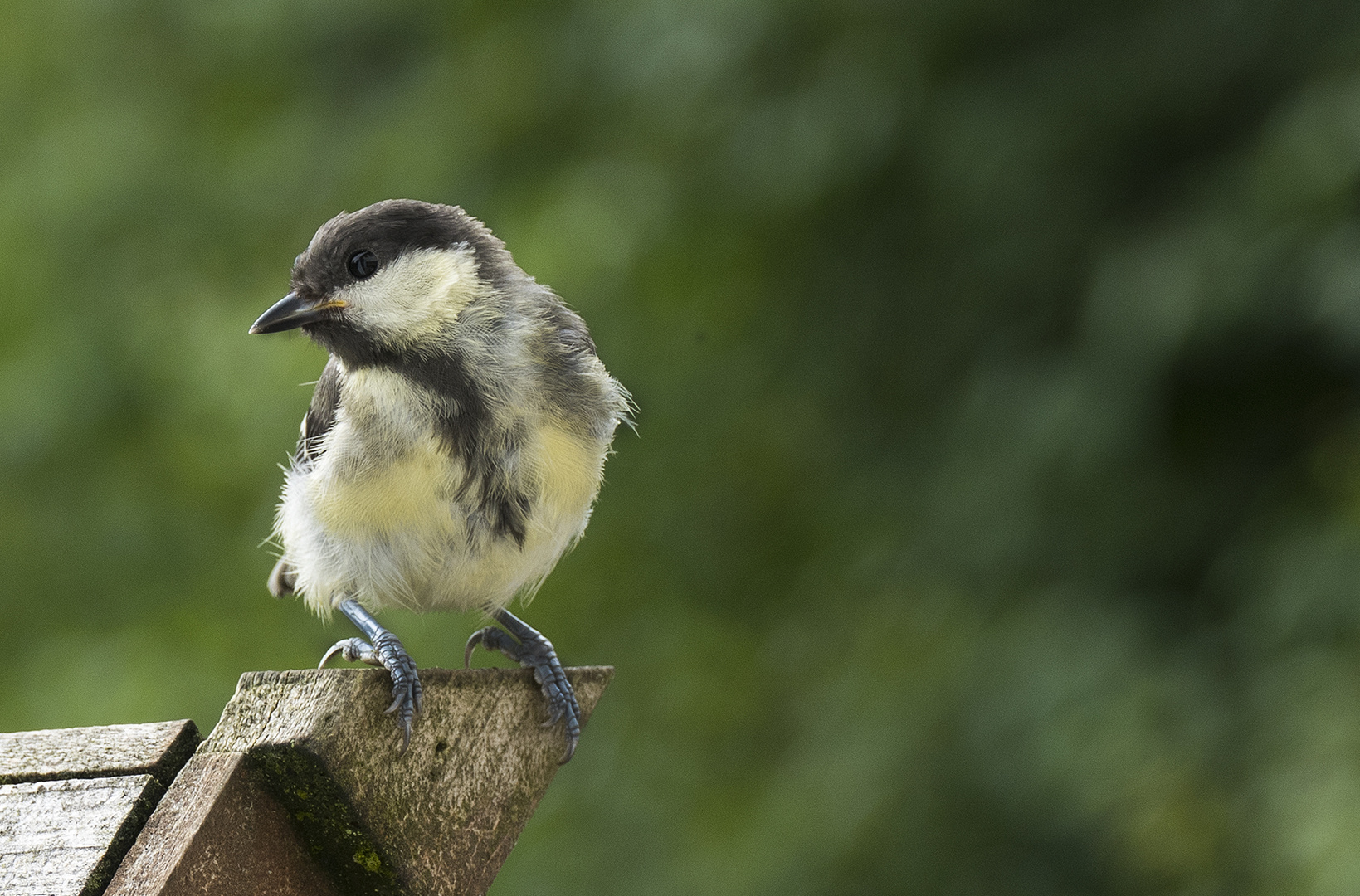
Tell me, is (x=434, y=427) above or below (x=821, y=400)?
below

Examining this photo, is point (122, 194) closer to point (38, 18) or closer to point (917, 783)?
point (38, 18)

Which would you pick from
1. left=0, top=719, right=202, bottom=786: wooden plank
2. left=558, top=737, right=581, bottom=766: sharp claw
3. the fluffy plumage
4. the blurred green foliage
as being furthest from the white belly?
the blurred green foliage

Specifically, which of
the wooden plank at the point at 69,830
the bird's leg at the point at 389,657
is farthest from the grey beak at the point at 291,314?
the wooden plank at the point at 69,830

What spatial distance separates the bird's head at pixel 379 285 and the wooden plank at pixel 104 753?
816mm

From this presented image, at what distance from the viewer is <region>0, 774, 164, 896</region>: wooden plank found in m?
1.39

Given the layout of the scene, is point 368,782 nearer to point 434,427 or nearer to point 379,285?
point 434,427

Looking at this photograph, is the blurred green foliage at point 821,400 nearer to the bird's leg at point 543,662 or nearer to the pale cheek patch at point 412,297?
the pale cheek patch at point 412,297

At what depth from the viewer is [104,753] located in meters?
1.52

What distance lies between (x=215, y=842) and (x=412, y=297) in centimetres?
109

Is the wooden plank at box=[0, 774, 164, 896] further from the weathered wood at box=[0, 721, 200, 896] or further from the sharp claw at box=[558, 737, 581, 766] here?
the sharp claw at box=[558, 737, 581, 766]

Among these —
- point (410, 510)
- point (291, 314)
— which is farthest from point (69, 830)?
point (291, 314)

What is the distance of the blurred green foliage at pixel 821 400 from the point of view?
3221mm


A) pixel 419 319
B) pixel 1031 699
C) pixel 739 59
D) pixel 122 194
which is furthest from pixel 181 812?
pixel 122 194

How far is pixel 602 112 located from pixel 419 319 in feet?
6.49
